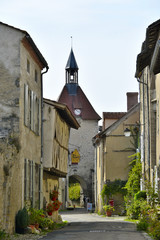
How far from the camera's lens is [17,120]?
55.4ft

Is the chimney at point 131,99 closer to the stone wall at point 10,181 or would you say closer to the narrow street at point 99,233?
the narrow street at point 99,233

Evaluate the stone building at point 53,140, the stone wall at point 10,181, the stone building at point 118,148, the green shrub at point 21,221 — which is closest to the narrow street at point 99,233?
the green shrub at point 21,221

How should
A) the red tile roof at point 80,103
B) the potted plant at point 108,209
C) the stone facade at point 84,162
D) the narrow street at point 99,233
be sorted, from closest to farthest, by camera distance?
1. the narrow street at point 99,233
2. the potted plant at point 108,209
3. the stone facade at point 84,162
4. the red tile roof at point 80,103

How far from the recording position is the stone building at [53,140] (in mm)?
21797

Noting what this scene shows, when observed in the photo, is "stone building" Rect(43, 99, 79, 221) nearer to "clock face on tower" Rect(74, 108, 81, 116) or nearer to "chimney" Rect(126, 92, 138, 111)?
"chimney" Rect(126, 92, 138, 111)

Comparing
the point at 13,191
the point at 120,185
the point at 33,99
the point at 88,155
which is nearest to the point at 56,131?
the point at 33,99

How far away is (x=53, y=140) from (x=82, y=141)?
3659 cm

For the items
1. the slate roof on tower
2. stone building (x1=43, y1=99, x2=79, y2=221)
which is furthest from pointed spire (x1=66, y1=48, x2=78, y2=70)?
stone building (x1=43, y1=99, x2=79, y2=221)

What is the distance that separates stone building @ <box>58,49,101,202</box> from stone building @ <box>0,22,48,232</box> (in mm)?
38161

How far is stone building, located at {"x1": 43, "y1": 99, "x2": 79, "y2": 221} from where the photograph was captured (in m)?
21.8

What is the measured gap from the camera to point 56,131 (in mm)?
22953

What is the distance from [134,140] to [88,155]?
2310cm

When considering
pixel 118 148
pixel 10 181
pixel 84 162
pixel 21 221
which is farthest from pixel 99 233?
pixel 84 162

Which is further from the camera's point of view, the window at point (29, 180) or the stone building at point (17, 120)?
the window at point (29, 180)
